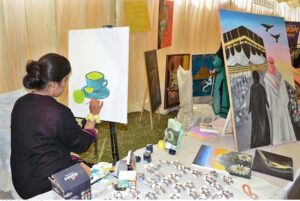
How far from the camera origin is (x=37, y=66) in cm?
124

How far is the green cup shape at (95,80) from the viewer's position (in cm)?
177

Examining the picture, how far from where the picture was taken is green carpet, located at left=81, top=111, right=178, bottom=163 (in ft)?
8.97

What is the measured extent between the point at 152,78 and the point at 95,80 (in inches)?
57.6

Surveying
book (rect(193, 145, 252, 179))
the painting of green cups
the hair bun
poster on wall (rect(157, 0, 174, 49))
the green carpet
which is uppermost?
poster on wall (rect(157, 0, 174, 49))

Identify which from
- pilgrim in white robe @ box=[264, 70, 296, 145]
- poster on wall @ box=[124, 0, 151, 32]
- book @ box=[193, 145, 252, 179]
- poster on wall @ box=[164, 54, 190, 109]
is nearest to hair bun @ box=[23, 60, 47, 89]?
book @ box=[193, 145, 252, 179]

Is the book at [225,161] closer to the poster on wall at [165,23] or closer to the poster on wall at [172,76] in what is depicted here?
the poster on wall at [172,76]

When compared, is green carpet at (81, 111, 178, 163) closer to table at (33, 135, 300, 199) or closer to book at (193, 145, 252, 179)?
table at (33, 135, 300, 199)

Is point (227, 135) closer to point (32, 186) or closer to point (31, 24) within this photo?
→ point (32, 186)

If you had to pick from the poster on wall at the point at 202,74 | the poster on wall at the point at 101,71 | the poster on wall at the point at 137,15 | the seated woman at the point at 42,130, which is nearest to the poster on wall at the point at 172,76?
the poster on wall at the point at 202,74

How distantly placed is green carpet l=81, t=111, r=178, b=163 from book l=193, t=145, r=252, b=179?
1375 mm

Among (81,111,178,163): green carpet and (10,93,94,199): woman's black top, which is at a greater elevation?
(10,93,94,199): woman's black top

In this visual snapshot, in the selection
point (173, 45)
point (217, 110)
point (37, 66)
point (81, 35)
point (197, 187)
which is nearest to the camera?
point (197, 187)

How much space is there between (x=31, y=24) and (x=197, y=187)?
2.14m

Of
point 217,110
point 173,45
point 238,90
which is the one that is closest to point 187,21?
point 173,45
